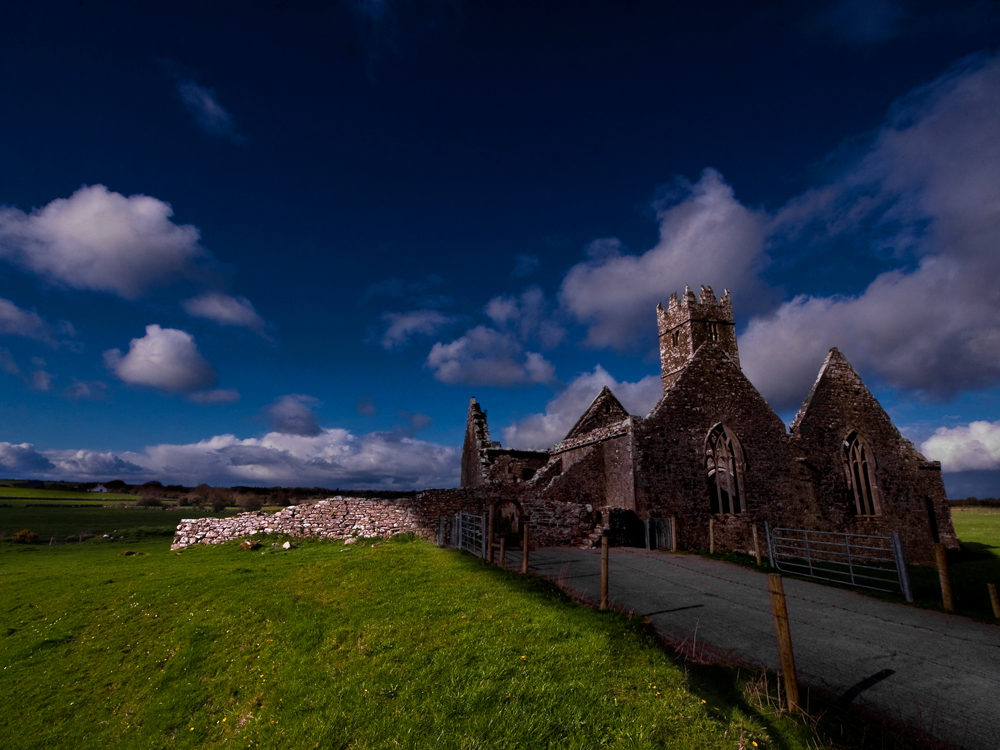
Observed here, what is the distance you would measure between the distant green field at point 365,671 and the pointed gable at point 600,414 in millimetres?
14778

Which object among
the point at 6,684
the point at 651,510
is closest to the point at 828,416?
the point at 651,510

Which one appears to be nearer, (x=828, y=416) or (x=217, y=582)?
(x=217, y=582)

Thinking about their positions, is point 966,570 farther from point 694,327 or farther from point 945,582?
point 694,327

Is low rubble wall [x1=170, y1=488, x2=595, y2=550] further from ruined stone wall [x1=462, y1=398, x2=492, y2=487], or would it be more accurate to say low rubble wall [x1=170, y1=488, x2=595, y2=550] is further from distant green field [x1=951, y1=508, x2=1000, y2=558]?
distant green field [x1=951, y1=508, x2=1000, y2=558]

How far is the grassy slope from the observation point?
5.07m

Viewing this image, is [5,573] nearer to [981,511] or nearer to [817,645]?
[817,645]

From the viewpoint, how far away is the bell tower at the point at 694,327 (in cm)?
3766

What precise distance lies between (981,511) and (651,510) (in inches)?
1441

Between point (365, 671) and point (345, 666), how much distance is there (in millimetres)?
611

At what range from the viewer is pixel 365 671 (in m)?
6.94

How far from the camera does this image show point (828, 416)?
22.4m

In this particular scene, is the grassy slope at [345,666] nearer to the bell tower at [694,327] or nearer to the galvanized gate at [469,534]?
the galvanized gate at [469,534]

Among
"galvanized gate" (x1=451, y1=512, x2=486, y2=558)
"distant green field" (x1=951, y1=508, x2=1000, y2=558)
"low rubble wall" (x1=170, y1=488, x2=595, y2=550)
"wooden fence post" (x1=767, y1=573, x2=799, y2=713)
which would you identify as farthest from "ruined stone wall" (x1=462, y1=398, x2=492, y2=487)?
"distant green field" (x1=951, y1=508, x2=1000, y2=558)

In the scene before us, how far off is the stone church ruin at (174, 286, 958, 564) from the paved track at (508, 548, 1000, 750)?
21.0 feet
